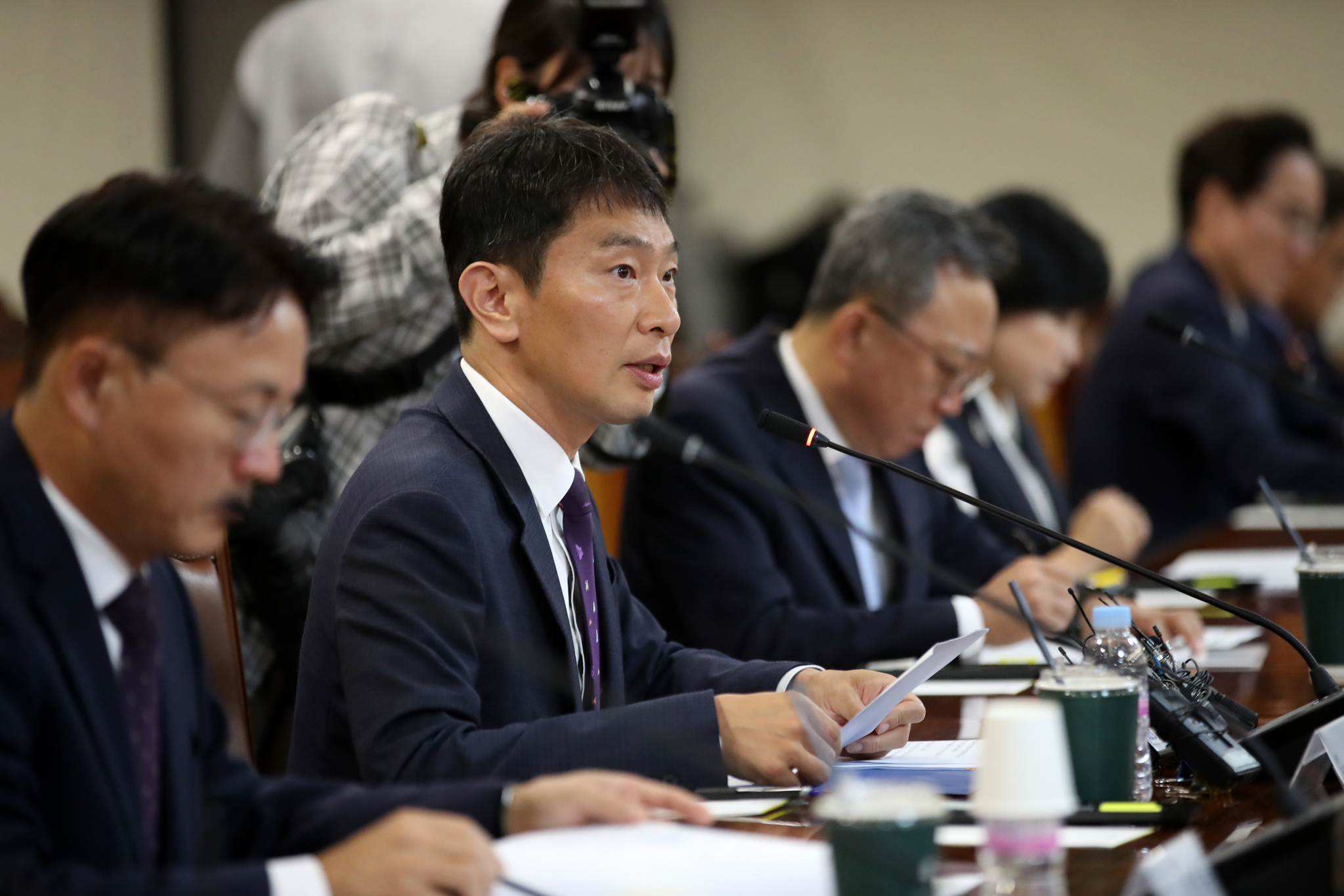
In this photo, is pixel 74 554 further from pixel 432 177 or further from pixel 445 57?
pixel 445 57

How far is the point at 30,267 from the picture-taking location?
1.02 metres

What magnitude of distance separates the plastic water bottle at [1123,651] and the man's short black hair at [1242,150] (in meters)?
2.91

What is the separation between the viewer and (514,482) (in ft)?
4.96

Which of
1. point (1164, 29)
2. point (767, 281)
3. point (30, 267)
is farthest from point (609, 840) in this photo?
point (1164, 29)

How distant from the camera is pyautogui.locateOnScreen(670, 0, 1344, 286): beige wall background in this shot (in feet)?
20.4

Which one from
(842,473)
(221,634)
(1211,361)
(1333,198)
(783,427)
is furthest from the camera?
(1333,198)

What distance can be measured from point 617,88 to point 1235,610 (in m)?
1.04

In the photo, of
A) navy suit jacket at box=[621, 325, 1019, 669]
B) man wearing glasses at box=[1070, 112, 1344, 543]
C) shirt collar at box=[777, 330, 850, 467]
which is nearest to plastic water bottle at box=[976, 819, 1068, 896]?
navy suit jacket at box=[621, 325, 1019, 669]

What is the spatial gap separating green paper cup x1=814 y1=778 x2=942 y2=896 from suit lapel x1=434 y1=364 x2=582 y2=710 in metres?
0.56

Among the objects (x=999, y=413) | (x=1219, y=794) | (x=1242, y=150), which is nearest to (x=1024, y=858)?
(x=1219, y=794)

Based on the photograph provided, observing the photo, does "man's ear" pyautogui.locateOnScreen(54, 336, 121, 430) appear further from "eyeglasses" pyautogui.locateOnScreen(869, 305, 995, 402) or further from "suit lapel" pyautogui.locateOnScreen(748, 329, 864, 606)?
"eyeglasses" pyautogui.locateOnScreen(869, 305, 995, 402)

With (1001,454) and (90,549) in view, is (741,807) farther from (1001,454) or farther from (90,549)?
(1001,454)

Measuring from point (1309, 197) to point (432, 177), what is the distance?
2794 millimetres

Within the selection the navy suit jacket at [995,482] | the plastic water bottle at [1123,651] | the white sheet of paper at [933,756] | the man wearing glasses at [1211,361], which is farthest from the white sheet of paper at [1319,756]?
the man wearing glasses at [1211,361]
